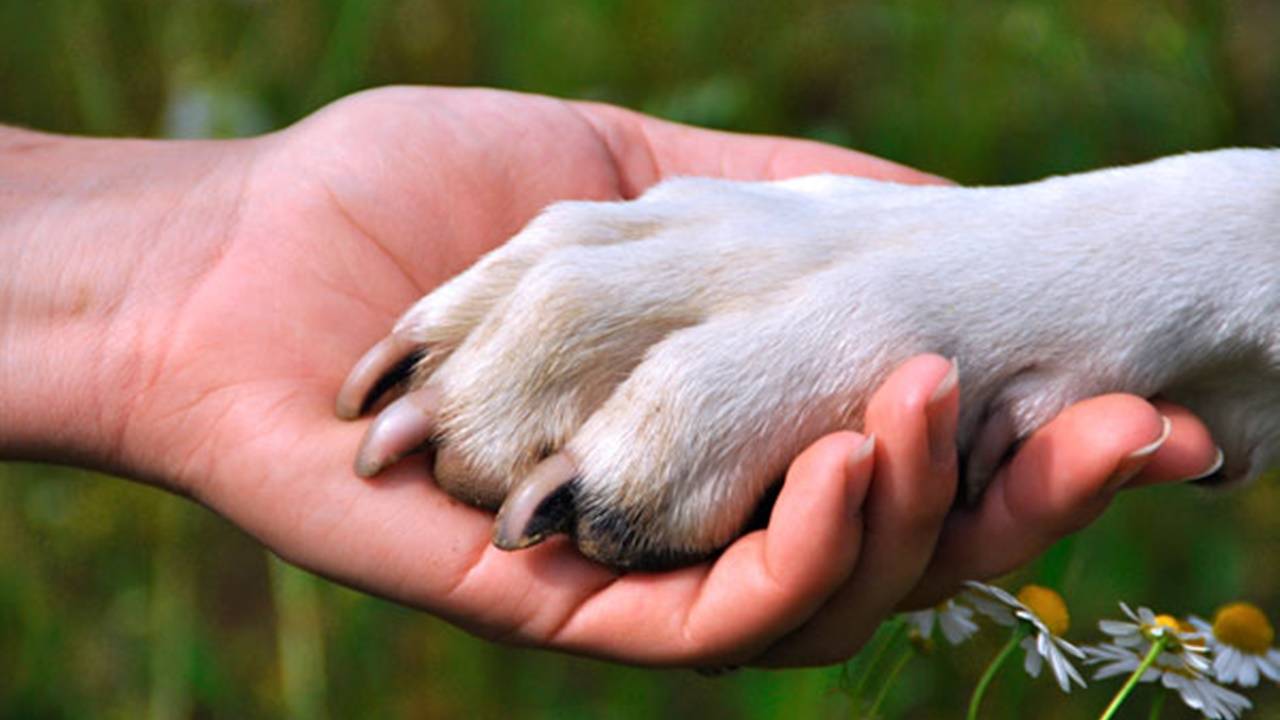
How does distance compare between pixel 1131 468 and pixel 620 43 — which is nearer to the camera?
pixel 1131 468

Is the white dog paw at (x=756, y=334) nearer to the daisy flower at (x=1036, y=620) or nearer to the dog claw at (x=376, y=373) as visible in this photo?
the dog claw at (x=376, y=373)

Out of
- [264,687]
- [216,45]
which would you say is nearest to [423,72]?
[216,45]

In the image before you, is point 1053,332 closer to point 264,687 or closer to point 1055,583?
point 1055,583

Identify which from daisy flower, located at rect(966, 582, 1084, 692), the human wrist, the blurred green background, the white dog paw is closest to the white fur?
the white dog paw

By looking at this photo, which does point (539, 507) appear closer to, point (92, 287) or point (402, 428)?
point (402, 428)

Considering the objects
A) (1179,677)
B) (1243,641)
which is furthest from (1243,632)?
(1179,677)

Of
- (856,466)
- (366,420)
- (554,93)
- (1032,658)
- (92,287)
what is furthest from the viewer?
(554,93)
